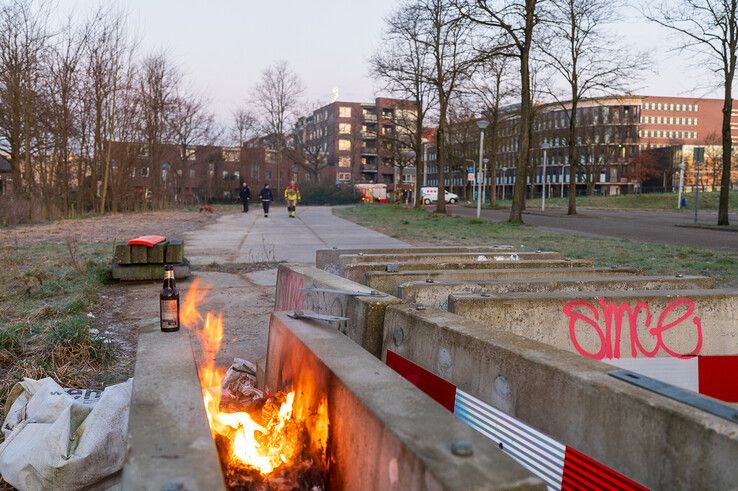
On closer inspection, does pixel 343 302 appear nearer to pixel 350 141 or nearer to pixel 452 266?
pixel 452 266

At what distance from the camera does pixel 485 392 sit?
279 centimetres

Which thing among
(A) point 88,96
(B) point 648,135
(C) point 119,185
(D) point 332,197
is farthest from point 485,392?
(B) point 648,135

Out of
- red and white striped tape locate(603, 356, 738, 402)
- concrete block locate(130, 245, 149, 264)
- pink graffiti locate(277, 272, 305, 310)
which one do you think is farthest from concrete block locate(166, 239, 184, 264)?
red and white striped tape locate(603, 356, 738, 402)

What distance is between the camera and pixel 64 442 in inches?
119

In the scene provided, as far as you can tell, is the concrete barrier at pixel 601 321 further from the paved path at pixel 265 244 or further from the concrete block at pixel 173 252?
the paved path at pixel 265 244

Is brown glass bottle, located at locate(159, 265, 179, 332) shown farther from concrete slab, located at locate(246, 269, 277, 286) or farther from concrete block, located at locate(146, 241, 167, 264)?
concrete block, located at locate(146, 241, 167, 264)

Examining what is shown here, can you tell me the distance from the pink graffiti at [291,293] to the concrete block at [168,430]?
5.49 ft

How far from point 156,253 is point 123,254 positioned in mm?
482

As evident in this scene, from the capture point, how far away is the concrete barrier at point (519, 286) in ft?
13.7

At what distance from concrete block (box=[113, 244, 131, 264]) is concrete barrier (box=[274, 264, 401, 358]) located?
16.7ft

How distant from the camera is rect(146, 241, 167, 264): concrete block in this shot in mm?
9781

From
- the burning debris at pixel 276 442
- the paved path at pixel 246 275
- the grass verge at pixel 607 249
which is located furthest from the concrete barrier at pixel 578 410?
the grass verge at pixel 607 249

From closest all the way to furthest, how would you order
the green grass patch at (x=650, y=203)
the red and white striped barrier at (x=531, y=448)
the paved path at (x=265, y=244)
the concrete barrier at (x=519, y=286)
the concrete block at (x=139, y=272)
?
the red and white striped barrier at (x=531, y=448), the concrete barrier at (x=519, y=286), the concrete block at (x=139, y=272), the paved path at (x=265, y=244), the green grass patch at (x=650, y=203)

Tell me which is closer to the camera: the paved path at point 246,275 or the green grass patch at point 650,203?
the paved path at point 246,275
